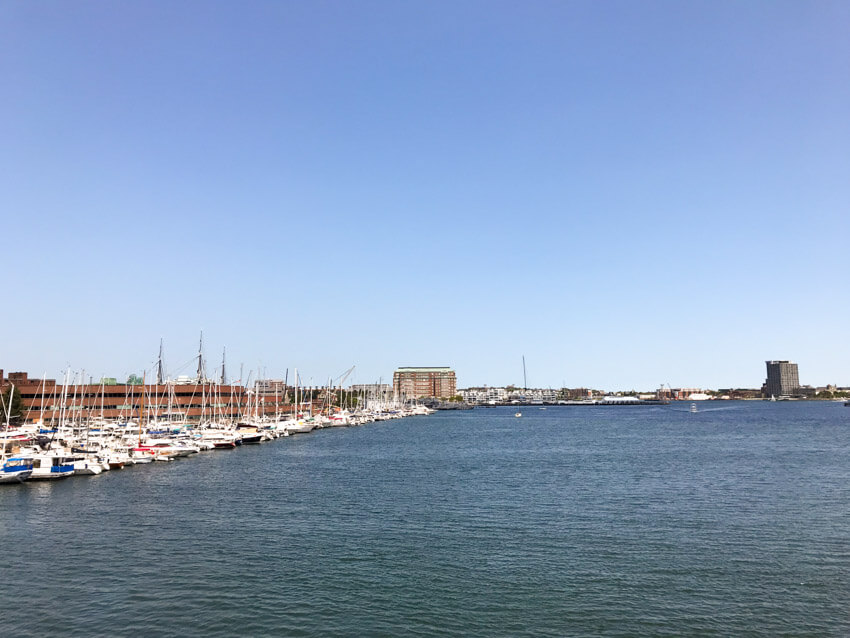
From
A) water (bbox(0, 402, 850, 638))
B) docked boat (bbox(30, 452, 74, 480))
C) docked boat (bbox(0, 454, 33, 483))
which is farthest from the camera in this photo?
docked boat (bbox(30, 452, 74, 480))

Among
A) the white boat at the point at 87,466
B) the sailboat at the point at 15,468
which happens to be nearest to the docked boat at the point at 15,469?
the sailboat at the point at 15,468

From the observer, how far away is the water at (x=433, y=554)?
25.4 m

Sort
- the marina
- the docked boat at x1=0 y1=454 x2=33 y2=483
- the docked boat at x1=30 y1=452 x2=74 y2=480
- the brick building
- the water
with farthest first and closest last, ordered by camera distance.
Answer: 1. the brick building
2. the marina
3. the docked boat at x1=30 y1=452 x2=74 y2=480
4. the docked boat at x1=0 y1=454 x2=33 y2=483
5. the water

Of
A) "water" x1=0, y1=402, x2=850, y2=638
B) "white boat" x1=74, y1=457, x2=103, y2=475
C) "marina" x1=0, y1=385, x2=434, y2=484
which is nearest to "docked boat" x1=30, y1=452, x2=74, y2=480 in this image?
"marina" x1=0, y1=385, x2=434, y2=484

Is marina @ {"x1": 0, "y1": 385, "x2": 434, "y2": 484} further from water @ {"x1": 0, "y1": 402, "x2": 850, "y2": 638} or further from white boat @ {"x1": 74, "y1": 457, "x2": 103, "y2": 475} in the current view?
water @ {"x1": 0, "y1": 402, "x2": 850, "y2": 638}

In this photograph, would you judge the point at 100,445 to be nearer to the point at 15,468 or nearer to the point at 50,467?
the point at 50,467

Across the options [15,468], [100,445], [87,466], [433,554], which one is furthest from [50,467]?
[433,554]

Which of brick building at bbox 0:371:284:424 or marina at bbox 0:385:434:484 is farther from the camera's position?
brick building at bbox 0:371:284:424

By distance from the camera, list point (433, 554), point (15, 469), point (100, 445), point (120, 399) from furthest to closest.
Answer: point (120, 399)
point (100, 445)
point (15, 469)
point (433, 554)

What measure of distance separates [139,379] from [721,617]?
196m

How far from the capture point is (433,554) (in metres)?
34.7

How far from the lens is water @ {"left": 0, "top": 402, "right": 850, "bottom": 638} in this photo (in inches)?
1001

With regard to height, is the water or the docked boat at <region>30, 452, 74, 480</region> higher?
the docked boat at <region>30, 452, 74, 480</region>

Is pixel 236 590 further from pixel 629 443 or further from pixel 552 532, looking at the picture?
pixel 629 443
